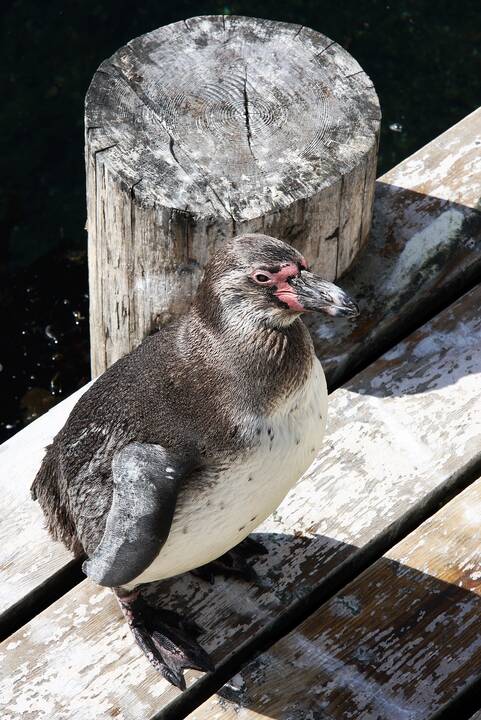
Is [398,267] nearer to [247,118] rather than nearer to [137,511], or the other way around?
[247,118]

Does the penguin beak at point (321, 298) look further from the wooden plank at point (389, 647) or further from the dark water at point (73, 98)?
the dark water at point (73, 98)

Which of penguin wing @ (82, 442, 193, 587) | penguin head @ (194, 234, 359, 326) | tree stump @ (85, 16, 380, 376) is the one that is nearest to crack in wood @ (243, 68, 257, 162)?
tree stump @ (85, 16, 380, 376)

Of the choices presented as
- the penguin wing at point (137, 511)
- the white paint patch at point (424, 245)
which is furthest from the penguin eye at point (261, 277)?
the white paint patch at point (424, 245)

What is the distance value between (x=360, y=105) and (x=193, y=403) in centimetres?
127

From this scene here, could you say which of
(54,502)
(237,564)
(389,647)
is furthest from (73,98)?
(389,647)

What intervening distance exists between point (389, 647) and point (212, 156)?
1455 millimetres

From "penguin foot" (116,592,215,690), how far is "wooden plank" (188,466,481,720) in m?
0.11

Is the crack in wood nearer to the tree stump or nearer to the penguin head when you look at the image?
the tree stump

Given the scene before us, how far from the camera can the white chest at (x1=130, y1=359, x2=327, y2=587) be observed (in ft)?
9.27

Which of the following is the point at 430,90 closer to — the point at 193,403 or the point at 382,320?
the point at 382,320

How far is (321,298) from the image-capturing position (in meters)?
2.73

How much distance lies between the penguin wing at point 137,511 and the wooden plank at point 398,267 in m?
0.65

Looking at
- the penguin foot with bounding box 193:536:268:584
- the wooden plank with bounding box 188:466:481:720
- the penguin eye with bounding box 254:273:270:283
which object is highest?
the penguin eye with bounding box 254:273:270:283

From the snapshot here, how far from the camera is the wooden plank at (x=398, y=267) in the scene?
3502 millimetres
